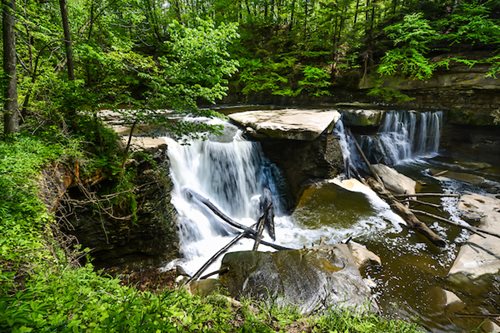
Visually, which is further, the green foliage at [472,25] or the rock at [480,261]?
the green foliage at [472,25]

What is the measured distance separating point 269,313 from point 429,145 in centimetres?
1306

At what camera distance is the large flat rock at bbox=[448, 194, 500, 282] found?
15.6 ft

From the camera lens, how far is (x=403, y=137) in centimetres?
1141

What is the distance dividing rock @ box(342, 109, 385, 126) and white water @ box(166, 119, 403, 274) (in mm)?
3290

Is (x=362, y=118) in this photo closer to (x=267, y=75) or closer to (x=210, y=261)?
(x=267, y=75)

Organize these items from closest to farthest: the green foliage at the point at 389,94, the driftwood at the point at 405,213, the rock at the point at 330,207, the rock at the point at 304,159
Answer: the driftwood at the point at 405,213
the rock at the point at 330,207
the rock at the point at 304,159
the green foliage at the point at 389,94

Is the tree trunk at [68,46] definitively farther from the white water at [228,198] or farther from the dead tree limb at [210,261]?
the dead tree limb at [210,261]

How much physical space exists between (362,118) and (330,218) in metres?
5.34

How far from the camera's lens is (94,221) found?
463cm

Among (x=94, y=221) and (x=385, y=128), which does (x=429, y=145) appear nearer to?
(x=385, y=128)

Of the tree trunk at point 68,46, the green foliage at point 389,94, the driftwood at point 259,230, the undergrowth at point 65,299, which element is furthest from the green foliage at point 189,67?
the green foliage at point 389,94

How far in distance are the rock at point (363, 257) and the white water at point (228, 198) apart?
692 millimetres

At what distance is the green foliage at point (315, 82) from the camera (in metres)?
13.3

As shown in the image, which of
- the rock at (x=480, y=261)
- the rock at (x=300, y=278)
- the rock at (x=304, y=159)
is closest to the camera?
the rock at (x=300, y=278)
